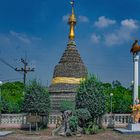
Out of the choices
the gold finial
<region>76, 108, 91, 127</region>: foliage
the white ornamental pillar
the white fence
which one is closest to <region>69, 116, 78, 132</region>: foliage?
<region>76, 108, 91, 127</region>: foliage

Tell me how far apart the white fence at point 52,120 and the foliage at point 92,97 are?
7.81 ft

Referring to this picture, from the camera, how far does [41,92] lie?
25.9 metres

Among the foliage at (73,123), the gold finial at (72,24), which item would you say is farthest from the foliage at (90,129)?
the gold finial at (72,24)

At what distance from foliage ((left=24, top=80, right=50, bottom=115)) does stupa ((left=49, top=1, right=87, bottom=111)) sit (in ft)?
27.6

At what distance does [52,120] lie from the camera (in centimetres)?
2780

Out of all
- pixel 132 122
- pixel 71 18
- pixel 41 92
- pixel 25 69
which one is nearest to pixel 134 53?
pixel 132 122

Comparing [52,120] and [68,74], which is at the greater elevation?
[68,74]

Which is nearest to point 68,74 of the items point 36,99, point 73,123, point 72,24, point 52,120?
point 72,24

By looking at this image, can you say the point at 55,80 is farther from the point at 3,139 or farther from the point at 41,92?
the point at 3,139

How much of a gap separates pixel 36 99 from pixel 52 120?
3158 mm

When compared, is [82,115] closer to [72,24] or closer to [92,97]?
[92,97]

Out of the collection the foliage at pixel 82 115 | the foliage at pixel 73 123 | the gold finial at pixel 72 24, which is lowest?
the foliage at pixel 73 123

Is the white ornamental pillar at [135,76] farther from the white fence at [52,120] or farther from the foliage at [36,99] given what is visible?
the foliage at [36,99]

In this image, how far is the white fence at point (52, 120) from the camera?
26641 mm
